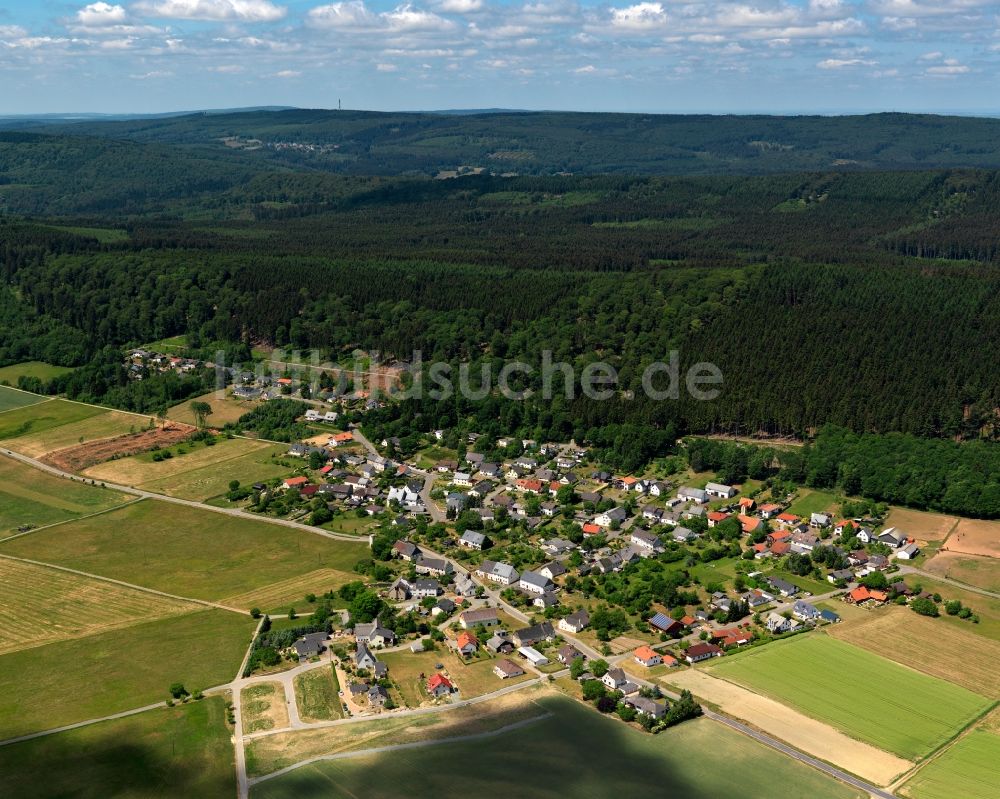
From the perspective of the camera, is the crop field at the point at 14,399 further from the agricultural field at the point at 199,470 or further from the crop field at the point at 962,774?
the crop field at the point at 962,774

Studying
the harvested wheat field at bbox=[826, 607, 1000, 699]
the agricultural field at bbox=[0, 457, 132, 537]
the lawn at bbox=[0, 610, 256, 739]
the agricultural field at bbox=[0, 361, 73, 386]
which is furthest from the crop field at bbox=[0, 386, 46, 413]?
the harvested wheat field at bbox=[826, 607, 1000, 699]

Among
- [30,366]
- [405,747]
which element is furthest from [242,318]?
[405,747]

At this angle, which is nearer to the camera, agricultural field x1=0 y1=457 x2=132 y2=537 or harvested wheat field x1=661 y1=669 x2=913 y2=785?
harvested wheat field x1=661 y1=669 x2=913 y2=785

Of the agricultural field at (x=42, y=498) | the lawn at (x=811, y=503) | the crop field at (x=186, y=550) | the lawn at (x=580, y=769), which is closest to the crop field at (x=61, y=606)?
the crop field at (x=186, y=550)

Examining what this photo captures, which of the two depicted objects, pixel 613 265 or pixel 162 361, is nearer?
pixel 162 361

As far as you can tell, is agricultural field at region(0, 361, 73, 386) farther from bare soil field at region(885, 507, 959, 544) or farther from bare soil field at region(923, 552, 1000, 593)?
bare soil field at region(923, 552, 1000, 593)

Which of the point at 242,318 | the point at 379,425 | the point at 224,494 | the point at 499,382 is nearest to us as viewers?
the point at 224,494

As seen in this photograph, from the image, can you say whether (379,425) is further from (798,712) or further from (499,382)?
(798,712)
